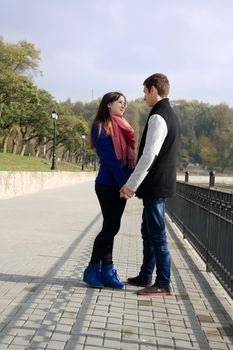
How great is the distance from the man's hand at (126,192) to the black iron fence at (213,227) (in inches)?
39.2

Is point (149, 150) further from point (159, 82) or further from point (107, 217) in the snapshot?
point (107, 217)

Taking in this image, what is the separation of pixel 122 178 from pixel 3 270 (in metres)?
2.11

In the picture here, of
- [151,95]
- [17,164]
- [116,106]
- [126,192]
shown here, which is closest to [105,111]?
[116,106]

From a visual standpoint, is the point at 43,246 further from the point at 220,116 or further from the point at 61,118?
the point at 220,116

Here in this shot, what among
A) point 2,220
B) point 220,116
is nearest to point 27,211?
point 2,220

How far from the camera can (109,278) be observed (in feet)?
16.7

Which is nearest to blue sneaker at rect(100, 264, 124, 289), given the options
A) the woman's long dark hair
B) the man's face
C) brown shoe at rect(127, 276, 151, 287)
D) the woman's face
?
brown shoe at rect(127, 276, 151, 287)

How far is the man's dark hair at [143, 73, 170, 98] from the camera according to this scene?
15.4 feet

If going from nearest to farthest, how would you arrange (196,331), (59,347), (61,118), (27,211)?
(59,347), (196,331), (27,211), (61,118)

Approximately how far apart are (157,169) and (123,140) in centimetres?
47

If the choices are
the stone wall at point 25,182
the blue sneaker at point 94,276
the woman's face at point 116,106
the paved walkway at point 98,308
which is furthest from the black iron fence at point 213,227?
the stone wall at point 25,182

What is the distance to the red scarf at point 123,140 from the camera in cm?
477

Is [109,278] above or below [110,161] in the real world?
below

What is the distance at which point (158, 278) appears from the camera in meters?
4.83
